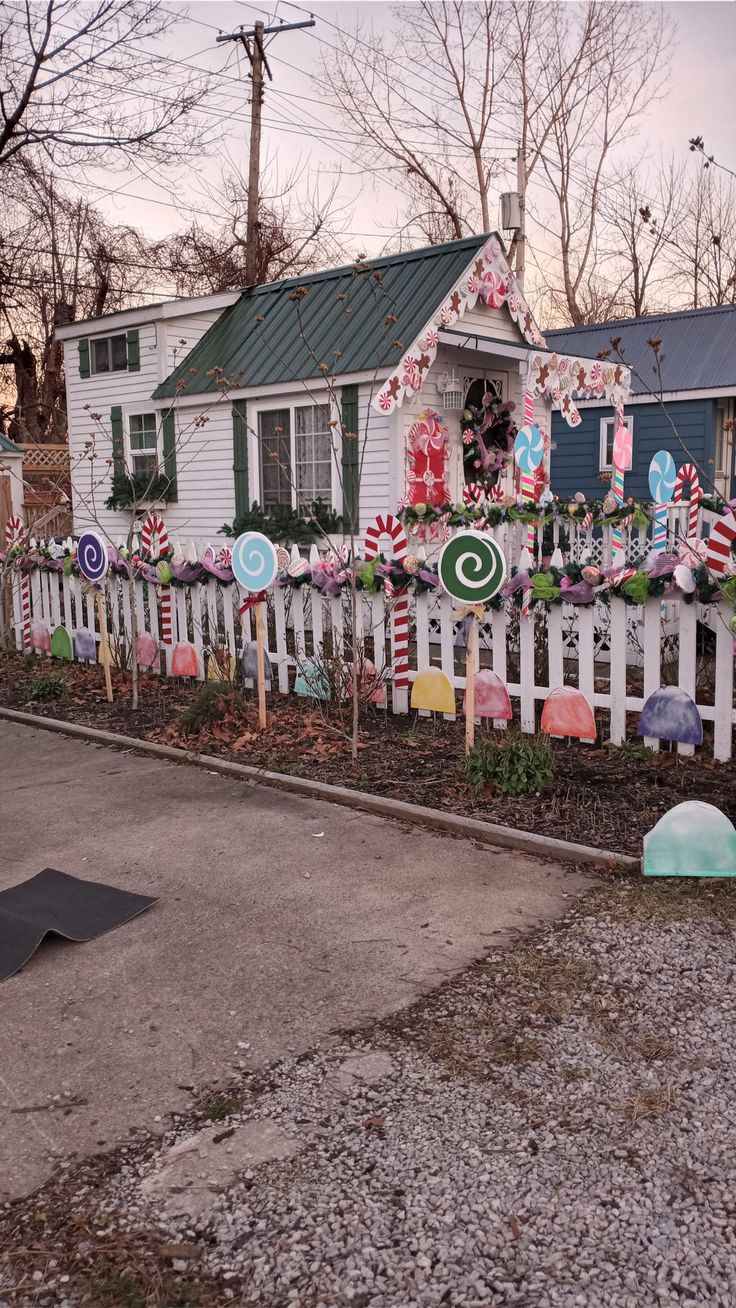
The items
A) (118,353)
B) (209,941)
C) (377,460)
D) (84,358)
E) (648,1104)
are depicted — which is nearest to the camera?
(648,1104)

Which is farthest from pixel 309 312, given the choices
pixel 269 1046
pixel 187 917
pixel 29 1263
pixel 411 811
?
pixel 29 1263

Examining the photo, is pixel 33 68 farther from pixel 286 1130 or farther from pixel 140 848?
pixel 286 1130

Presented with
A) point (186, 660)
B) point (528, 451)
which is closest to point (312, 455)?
point (528, 451)

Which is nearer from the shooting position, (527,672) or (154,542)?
(527,672)

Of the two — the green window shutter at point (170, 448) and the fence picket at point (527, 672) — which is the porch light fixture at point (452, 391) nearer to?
the green window shutter at point (170, 448)

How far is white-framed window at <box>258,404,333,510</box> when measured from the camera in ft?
41.9

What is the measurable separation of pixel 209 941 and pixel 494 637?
327cm

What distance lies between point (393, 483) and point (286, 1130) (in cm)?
974

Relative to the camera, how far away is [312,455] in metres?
12.9

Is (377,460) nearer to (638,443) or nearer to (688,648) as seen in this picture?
(688,648)

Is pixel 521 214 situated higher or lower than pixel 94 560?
higher

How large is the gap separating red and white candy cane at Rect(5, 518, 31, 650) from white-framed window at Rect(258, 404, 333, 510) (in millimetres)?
3282

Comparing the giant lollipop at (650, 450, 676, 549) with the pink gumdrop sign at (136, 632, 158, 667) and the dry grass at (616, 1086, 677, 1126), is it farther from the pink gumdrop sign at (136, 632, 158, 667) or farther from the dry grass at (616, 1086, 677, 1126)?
the dry grass at (616, 1086, 677, 1126)

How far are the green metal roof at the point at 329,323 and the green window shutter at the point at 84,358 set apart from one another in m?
2.25
